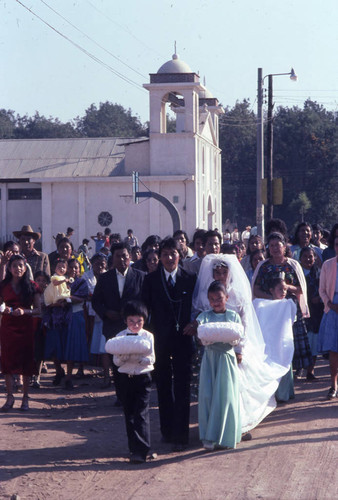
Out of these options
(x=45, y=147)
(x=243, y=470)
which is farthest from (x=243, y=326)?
(x=45, y=147)

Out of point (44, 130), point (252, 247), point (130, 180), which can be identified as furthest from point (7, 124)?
point (252, 247)

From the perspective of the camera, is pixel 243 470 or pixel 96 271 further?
pixel 96 271

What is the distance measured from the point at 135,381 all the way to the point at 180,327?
920 mm

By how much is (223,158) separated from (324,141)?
1095 cm

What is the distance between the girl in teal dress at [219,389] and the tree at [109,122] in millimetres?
101189

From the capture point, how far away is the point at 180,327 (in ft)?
27.1

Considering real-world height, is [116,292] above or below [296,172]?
below

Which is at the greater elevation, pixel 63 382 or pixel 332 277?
pixel 332 277

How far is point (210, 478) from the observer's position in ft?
22.5

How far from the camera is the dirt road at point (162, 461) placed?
21.6ft

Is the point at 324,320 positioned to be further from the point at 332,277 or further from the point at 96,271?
the point at 96,271

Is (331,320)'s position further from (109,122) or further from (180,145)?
(109,122)

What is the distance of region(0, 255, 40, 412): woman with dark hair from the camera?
9977 millimetres

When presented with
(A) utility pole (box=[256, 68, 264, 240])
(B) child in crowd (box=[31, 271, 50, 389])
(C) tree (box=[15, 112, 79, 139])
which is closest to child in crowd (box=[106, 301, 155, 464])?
(B) child in crowd (box=[31, 271, 50, 389])
